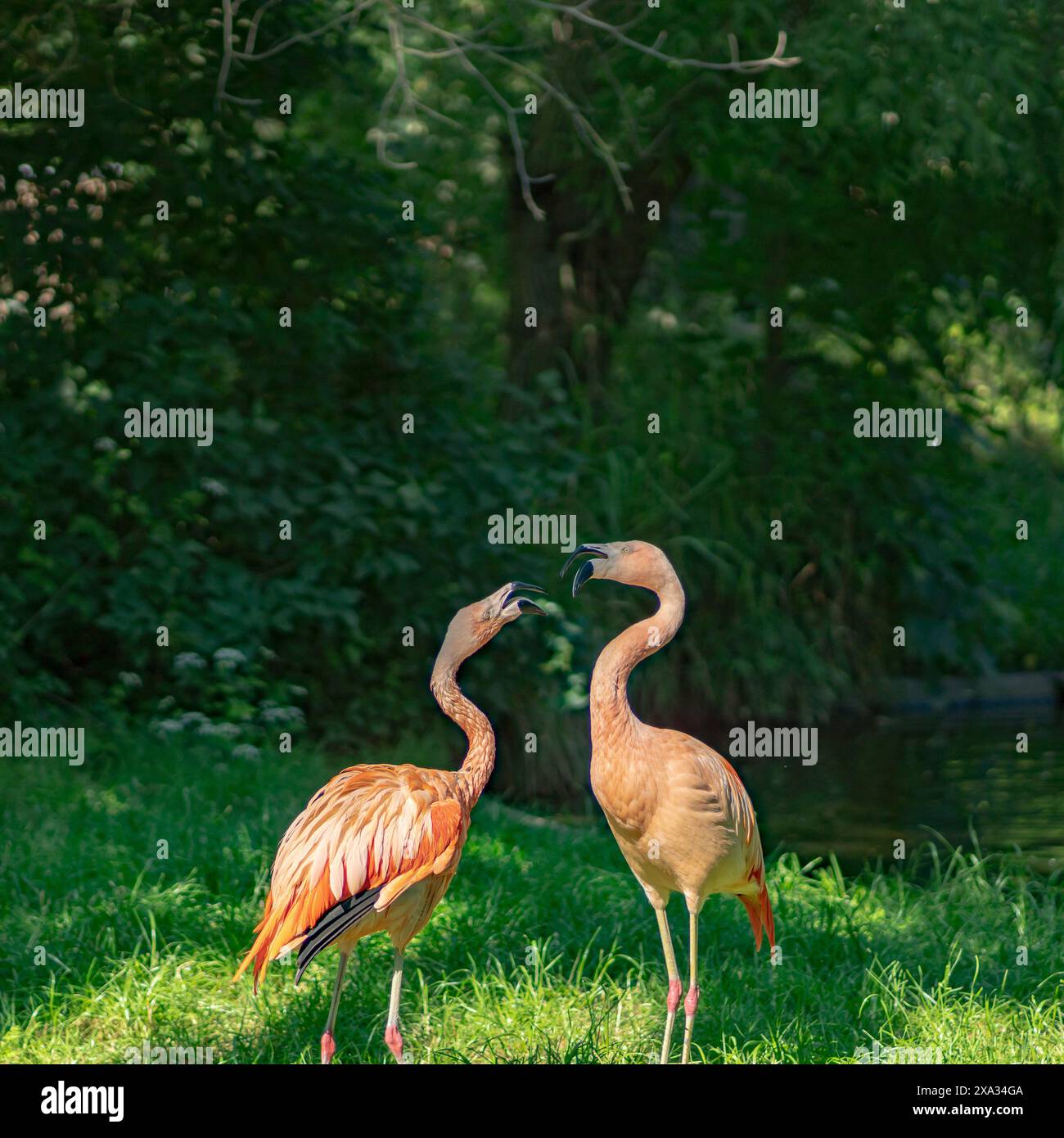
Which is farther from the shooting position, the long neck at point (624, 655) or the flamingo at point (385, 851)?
the long neck at point (624, 655)

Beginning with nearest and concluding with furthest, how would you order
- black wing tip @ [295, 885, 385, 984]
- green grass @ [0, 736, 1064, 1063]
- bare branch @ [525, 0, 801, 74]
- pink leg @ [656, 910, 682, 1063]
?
black wing tip @ [295, 885, 385, 984] < pink leg @ [656, 910, 682, 1063] < green grass @ [0, 736, 1064, 1063] < bare branch @ [525, 0, 801, 74]

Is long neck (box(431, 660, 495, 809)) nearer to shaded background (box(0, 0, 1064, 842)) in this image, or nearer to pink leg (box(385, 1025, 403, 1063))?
pink leg (box(385, 1025, 403, 1063))

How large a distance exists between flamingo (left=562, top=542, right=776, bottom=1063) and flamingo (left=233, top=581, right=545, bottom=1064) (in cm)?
28

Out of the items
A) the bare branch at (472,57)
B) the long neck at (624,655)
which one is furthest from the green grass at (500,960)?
the bare branch at (472,57)

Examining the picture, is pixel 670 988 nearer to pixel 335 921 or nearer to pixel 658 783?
pixel 658 783

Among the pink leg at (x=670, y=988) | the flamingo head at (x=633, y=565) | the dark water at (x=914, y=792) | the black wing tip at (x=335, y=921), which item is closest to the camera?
the black wing tip at (x=335, y=921)

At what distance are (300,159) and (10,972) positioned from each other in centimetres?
554

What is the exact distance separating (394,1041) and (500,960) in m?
1.37

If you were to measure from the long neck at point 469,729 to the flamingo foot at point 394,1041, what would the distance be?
0.64 meters

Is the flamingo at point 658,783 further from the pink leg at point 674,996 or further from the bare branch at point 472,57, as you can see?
the bare branch at point 472,57

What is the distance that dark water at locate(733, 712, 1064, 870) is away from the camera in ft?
27.7

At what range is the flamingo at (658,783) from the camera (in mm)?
3877

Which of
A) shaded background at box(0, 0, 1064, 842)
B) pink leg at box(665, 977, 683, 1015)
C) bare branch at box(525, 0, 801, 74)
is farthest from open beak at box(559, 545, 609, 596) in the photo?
shaded background at box(0, 0, 1064, 842)

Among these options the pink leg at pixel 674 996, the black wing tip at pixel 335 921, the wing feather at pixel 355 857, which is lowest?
the pink leg at pixel 674 996
